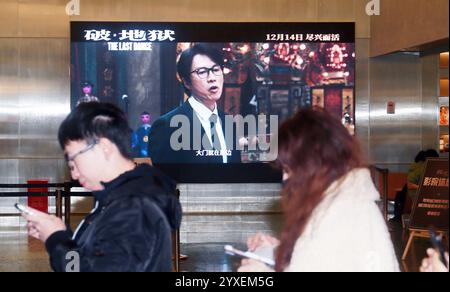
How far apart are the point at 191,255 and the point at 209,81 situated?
172 inches

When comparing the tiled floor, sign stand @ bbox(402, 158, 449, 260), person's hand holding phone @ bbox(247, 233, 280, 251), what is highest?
person's hand holding phone @ bbox(247, 233, 280, 251)

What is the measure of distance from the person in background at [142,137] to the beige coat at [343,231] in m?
10.6

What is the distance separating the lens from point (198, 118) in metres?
13.2

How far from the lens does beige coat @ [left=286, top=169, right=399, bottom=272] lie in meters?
2.49

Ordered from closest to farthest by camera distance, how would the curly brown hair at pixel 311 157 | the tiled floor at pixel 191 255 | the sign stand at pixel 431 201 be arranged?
the curly brown hair at pixel 311 157 → the tiled floor at pixel 191 255 → the sign stand at pixel 431 201

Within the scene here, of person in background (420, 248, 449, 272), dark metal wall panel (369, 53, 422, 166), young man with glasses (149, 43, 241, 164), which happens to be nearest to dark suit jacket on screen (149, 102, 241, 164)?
young man with glasses (149, 43, 241, 164)

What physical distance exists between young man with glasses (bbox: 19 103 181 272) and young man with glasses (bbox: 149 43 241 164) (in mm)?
10075

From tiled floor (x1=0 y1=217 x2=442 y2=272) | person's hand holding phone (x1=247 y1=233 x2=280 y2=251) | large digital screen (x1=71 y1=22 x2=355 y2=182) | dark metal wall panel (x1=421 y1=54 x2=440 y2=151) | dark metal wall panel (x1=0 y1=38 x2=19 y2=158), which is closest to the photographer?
person's hand holding phone (x1=247 y1=233 x2=280 y2=251)

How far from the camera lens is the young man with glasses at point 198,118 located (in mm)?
13102

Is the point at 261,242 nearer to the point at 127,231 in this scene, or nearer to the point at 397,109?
the point at 127,231

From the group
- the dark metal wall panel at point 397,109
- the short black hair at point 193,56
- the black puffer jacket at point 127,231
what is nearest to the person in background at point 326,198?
the black puffer jacket at point 127,231

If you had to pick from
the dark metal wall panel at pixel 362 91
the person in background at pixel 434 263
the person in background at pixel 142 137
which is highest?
the dark metal wall panel at pixel 362 91

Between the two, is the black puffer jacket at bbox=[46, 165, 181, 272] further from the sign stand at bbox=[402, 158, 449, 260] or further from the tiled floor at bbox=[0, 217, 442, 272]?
the sign stand at bbox=[402, 158, 449, 260]

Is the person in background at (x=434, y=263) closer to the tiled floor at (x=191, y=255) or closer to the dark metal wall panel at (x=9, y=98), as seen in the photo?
the tiled floor at (x=191, y=255)
